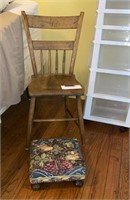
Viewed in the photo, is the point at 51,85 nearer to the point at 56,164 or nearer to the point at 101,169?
the point at 56,164

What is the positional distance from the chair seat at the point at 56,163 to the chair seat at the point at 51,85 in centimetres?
33

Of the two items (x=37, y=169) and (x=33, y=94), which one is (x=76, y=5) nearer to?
(x=33, y=94)

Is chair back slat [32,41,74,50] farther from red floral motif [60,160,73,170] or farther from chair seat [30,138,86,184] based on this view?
red floral motif [60,160,73,170]

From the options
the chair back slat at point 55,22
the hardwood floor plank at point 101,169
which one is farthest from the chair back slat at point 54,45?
the hardwood floor plank at point 101,169

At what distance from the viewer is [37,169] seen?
120cm

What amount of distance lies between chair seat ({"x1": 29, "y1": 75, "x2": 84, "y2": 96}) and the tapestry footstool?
329 mm

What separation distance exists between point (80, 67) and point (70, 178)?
1.16 metres

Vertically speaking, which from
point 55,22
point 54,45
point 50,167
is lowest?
point 50,167

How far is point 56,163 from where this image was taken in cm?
124

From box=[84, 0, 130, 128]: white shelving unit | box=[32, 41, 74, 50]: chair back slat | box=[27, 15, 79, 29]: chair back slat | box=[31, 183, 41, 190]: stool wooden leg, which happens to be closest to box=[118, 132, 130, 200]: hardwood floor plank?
box=[84, 0, 130, 128]: white shelving unit

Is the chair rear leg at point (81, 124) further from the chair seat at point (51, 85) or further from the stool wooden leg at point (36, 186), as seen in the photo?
the stool wooden leg at point (36, 186)

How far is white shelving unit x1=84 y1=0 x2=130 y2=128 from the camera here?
1.50 metres

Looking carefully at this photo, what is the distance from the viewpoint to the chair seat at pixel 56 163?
1.19 meters

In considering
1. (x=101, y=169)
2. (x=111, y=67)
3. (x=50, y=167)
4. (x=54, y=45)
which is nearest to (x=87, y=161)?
(x=101, y=169)
